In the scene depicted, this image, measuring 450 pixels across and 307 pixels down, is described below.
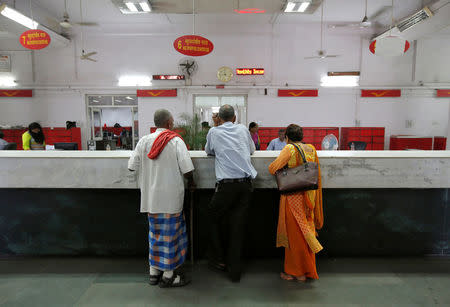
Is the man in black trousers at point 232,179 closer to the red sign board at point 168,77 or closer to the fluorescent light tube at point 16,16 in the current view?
the fluorescent light tube at point 16,16

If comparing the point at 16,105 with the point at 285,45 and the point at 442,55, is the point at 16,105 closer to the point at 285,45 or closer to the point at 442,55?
the point at 285,45

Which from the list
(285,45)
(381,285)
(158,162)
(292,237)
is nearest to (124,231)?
(158,162)

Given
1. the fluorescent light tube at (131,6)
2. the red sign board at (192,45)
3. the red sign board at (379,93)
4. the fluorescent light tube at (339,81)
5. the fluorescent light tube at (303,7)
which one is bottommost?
the red sign board at (379,93)

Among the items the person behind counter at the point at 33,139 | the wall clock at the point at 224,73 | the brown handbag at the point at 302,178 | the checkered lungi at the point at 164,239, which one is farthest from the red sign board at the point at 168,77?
the brown handbag at the point at 302,178

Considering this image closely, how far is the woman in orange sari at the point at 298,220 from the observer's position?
7.11ft

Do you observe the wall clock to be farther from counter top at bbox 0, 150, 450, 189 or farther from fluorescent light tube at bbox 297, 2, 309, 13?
counter top at bbox 0, 150, 450, 189

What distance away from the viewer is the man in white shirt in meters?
2.09

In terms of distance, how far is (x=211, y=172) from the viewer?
2344mm

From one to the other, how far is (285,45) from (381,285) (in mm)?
8245

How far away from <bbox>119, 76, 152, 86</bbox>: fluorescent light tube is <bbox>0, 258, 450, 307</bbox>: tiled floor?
7.30 metres

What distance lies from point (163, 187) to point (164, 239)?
1.47 ft

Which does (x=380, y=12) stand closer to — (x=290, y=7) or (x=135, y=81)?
(x=290, y=7)

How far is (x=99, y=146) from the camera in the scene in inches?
248

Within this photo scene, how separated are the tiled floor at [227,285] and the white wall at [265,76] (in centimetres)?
698
